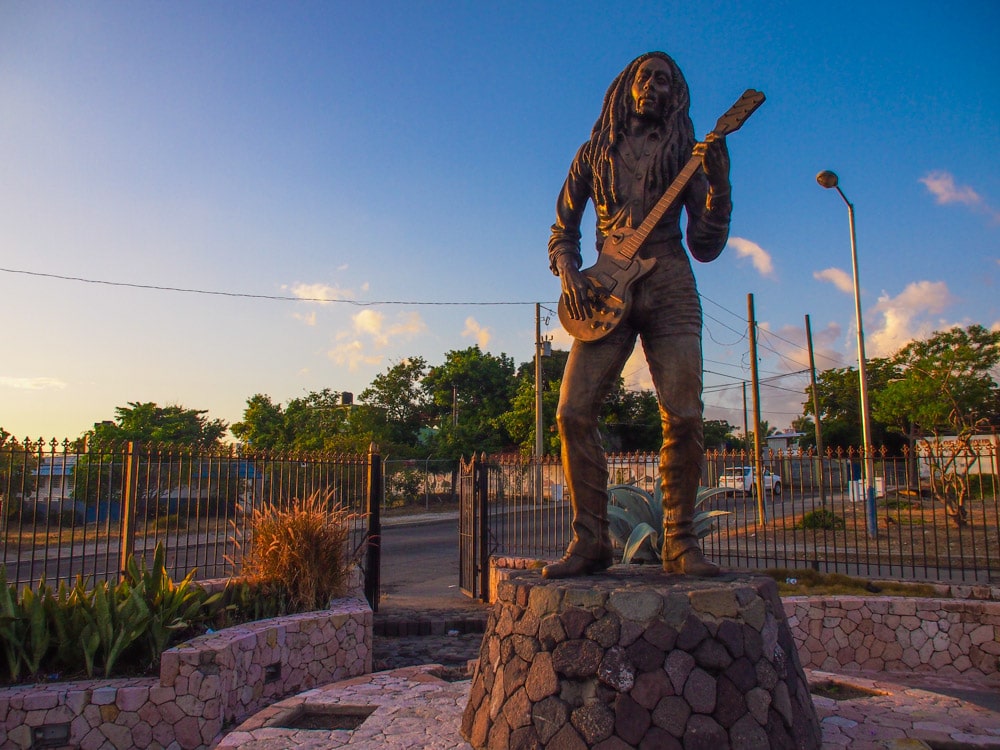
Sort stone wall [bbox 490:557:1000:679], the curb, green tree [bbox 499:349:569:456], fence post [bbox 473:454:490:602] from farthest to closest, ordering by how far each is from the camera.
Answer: green tree [bbox 499:349:569:456], fence post [bbox 473:454:490:602], the curb, stone wall [bbox 490:557:1000:679]

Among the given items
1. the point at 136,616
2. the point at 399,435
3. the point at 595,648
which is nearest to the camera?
the point at 595,648

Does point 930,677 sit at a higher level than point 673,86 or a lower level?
lower

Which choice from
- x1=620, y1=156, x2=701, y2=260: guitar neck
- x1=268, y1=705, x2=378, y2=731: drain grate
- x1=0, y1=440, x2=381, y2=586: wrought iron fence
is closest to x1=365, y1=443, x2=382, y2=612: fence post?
x1=0, y1=440, x2=381, y2=586: wrought iron fence

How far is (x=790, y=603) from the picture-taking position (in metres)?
6.81

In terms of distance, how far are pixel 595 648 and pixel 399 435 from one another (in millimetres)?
33789

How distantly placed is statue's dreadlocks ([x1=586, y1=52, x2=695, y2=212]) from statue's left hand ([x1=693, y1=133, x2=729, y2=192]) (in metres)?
0.31

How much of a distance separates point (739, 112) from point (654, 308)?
3.57 ft

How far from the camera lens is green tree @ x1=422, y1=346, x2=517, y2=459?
3444 cm

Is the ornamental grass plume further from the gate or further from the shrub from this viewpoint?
the shrub

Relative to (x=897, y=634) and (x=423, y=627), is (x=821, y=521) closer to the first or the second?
(x=897, y=634)

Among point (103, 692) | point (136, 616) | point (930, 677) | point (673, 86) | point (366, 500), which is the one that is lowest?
point (930, 677)

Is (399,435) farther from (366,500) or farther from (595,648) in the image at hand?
(595,648)

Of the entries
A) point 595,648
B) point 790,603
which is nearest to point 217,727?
point 595,648

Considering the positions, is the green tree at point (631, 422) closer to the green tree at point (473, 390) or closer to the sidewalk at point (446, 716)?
the green tree at point (473, 390)
